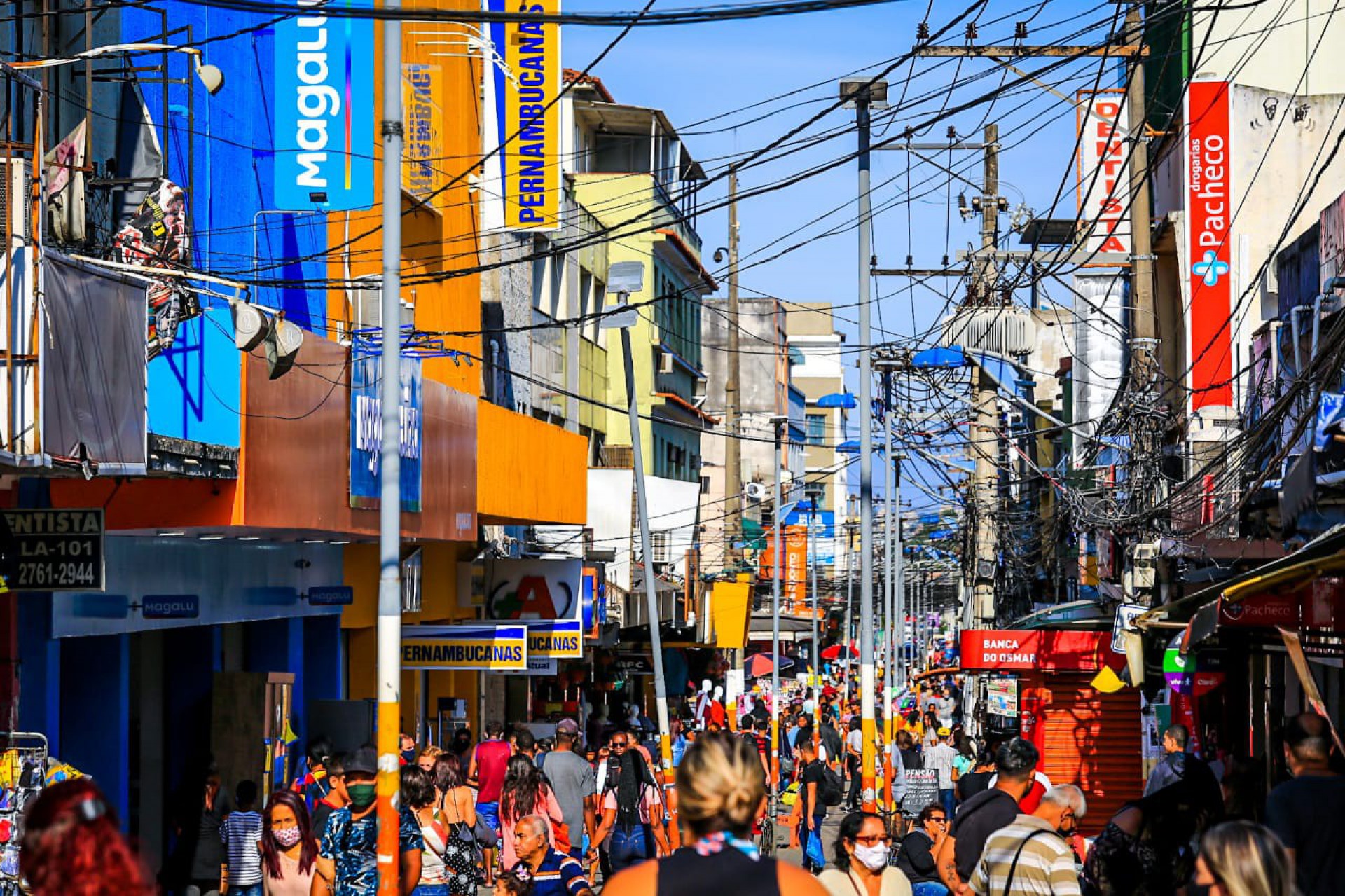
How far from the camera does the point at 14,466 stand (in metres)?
10.0

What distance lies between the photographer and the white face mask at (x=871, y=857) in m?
8.62

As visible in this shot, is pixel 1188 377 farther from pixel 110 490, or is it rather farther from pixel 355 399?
pixel 110 490

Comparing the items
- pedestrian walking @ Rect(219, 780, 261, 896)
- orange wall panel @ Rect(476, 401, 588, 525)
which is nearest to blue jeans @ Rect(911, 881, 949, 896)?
pedestrian walking @ Rect(219, 780, 261, 896)

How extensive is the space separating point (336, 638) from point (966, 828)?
15278 millimetres

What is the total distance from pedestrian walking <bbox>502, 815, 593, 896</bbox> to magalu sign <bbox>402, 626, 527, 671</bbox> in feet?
33.6

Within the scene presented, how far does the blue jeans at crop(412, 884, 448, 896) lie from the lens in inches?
432

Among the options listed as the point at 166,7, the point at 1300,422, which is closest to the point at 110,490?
the point at 166,7

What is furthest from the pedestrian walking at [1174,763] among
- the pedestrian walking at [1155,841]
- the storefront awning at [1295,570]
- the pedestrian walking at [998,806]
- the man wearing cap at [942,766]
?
the man wearing cap at [942,766]

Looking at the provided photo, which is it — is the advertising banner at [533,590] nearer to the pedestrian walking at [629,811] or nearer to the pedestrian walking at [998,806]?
the pedestrian walking at [629,811]

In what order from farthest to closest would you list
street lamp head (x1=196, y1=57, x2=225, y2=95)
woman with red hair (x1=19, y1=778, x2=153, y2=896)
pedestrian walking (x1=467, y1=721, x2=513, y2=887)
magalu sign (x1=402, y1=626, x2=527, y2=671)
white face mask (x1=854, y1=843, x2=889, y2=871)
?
magalu sign (x1=402, y1=626, x2=527, y2=671)
pedestrian walking (x1=467, y1=721, x2=513, y2=887)
street lamp head (x1=196, y1=57, x2=225, y2=95)
white face mask (x1=854, y1=843, x2=889, y2=871)
woman with red hair (x1=19, y1=778, x2=153, y2=896)

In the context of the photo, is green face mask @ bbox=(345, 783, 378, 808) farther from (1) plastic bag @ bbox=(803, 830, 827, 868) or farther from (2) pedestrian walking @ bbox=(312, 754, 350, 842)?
(1) plastic bag @ bbox=(803, 830, 827, 868)

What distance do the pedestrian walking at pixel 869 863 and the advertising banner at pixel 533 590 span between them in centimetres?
1766

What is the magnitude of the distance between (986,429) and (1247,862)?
98.1ft

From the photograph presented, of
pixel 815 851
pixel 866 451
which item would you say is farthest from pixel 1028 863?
pixel 866 451
